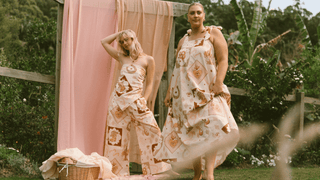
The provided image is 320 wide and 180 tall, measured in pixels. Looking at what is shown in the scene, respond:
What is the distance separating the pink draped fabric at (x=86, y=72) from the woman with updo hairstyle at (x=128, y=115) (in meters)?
0.38

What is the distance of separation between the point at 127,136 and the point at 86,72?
1.08 metres

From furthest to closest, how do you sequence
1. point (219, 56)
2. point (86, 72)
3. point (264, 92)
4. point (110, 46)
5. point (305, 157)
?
point (305, 157) → point (264, 92) → point (86, 72) → point (110, 46) → point (219, 56)

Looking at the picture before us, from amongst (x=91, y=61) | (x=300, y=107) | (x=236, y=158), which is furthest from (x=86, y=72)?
(x=300, y=107)

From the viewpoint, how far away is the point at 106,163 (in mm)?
3871

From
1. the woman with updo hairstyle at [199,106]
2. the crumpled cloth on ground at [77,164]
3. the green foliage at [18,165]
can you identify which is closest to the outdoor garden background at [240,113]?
the green foliage at [18,165]

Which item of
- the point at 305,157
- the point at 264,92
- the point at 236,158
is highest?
the point at 264,92

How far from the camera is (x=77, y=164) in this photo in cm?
368

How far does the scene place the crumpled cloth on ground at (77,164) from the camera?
3669 mm

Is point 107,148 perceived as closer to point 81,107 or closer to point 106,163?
point 106,163

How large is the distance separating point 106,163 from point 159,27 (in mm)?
2272

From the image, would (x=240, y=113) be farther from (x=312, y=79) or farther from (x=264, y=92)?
(x=312, y=79)

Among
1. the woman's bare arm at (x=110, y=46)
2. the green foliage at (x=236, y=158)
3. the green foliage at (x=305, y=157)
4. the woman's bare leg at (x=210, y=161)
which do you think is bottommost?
the green foliage at (x=305, y=157)

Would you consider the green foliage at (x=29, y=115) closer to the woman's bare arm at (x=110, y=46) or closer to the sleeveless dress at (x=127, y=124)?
the sleeveless dress at (x=127, y=124)

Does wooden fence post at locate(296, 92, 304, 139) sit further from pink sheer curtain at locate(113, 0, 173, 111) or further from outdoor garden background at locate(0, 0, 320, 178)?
pink sheer curtain at locate(113, 0, 173, 111)
